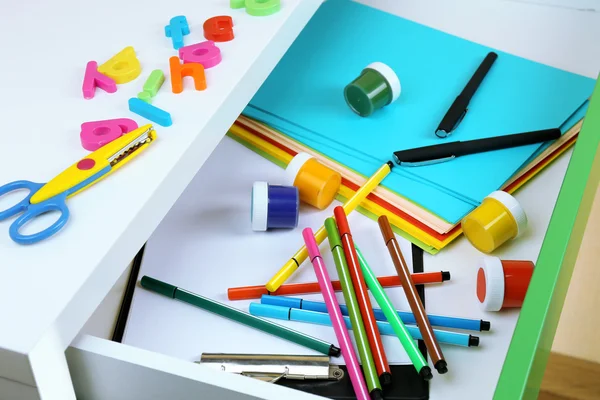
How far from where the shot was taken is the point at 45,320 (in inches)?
18.4

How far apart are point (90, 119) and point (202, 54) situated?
0.13 m

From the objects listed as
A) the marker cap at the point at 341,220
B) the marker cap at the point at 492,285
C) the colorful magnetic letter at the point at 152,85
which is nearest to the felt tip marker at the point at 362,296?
the marker cap at the point at 341,220

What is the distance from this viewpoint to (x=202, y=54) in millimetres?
695

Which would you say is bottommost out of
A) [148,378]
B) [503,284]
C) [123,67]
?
[148,378]

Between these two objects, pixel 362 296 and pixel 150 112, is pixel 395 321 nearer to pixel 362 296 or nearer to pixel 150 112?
pixel 362 296

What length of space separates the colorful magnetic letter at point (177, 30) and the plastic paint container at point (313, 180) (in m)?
0.17

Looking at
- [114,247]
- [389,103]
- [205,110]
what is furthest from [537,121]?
[114,247]

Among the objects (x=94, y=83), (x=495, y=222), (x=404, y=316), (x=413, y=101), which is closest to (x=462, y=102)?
(x=413, y=101)

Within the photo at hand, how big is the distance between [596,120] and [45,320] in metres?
0.47

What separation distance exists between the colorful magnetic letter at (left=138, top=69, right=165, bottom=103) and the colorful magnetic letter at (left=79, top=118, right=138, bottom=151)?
3cm

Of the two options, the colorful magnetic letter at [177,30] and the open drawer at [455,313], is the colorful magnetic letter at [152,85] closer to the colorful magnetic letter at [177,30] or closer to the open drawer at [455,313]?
the colorful magnetic letter at [177,30]

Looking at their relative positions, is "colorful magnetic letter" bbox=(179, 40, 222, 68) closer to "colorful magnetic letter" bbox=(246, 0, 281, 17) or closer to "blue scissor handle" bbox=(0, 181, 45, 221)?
"colorful magnetic letter" bbox=(246, 0, 281, 17)

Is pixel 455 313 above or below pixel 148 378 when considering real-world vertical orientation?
above

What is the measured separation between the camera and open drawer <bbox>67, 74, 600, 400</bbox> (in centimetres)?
48
